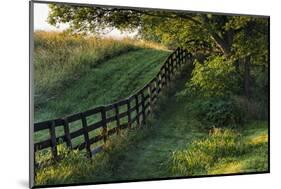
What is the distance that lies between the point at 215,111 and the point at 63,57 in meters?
1.64

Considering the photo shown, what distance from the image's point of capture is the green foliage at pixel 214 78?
5664 mm

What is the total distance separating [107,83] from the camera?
5238 mm

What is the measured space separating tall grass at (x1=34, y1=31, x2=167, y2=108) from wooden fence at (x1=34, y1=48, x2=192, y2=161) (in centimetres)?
28

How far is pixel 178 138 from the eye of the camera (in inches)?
219

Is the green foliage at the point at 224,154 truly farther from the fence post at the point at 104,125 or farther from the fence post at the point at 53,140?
the fence post at the point at 53,140

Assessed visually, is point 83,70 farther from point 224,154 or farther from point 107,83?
point 224,154

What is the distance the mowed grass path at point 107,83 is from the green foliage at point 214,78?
39cm

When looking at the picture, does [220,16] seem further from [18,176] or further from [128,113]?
[18,176]

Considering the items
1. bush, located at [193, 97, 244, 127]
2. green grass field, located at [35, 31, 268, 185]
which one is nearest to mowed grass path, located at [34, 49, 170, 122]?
green grass field, located at [35, 31, 268, 185]

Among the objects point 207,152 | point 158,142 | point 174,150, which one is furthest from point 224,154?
point 158,142

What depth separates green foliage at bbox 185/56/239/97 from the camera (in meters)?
5.66

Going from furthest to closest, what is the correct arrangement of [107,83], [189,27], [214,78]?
1. [214,78]
2. [189,27]
3. [107,83]
